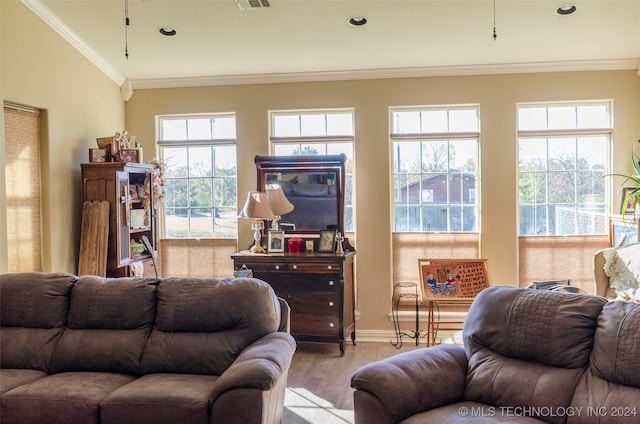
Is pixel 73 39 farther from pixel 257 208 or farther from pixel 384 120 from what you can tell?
pixel 384 120

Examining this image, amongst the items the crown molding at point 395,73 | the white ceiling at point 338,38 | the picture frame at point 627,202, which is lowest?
the picture frame at point 627,202

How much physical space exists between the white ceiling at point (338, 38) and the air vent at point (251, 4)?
10cm

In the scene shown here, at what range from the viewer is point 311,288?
4539mm

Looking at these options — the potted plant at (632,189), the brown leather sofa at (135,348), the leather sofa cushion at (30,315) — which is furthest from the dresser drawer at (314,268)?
the potted plant at (632,189)

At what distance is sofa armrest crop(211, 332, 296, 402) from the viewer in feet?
7.69

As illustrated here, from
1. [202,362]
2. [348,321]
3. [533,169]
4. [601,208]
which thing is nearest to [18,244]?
[202,362]

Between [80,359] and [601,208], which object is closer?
[80,359]

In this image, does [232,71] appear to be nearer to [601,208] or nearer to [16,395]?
[16,395]

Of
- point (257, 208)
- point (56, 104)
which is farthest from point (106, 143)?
point (257, 208)

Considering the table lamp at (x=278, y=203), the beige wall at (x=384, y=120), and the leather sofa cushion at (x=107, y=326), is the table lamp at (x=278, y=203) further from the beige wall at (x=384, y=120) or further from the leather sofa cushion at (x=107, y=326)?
the leather sofa cushion at (x=107, y=326)

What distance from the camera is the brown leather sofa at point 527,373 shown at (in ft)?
6.84

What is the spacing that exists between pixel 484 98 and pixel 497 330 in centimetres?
307

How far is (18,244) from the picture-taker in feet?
13.1

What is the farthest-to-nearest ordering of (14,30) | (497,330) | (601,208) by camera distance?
1. (601,208)
2. (14,30)
3. (497,330)
